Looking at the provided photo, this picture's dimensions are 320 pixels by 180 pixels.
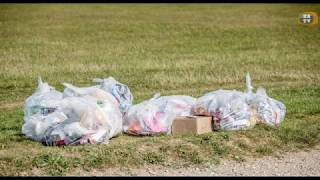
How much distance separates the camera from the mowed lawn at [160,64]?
8.13 m

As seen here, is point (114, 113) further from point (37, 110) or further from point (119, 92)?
point (37, 110)

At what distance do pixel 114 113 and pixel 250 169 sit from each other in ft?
6.63

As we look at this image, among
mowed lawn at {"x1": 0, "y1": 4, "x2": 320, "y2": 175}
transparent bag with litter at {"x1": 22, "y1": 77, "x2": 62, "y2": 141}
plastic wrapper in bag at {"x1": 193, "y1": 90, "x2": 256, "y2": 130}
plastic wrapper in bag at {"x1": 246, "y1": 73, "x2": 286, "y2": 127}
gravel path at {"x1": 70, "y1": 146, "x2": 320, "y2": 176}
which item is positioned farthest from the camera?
plastic wrapper in bag at {"x1": 246, "y1": 73, "x2": 286, "y2": 127}

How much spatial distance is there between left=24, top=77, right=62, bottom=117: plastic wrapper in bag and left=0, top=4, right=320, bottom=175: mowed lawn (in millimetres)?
388

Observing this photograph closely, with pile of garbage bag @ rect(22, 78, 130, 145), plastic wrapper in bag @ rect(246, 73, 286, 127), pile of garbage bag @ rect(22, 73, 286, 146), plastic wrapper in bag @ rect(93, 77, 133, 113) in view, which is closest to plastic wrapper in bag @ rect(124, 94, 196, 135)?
pile of garbage bag @ rect(22, 73, 286, 146)

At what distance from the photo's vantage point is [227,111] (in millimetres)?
9367

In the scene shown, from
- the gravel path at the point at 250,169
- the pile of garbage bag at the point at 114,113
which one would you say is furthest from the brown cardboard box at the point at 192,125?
the gravel path at the point at 250,169

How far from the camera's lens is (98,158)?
7812 mm

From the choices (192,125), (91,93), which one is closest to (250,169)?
(192,125)

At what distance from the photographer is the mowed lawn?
8.13m

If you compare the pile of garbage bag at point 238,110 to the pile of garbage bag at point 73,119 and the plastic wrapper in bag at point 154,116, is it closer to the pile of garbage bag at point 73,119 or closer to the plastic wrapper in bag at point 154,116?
the plastic wrapper in bag at point 154,116

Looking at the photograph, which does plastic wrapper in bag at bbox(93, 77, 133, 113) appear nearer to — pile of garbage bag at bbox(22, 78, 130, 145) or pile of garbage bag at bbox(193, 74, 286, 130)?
pile of garbage bag at bbox(22, 78, 130, 145)

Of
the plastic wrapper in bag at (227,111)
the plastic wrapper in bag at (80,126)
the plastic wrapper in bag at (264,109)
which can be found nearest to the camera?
the plastic wrapper in bag at (80,126)

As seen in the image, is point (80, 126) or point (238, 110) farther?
point (238, 110)
